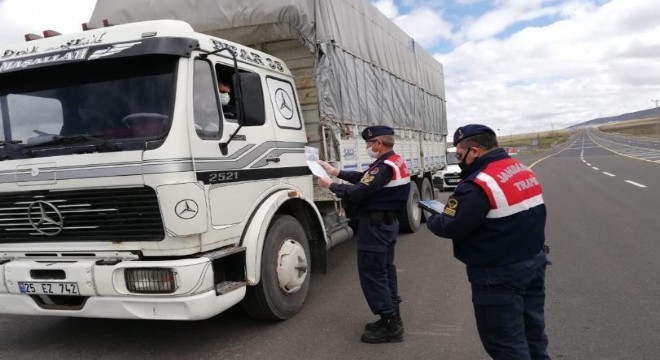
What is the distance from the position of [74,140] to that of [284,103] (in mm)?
2027

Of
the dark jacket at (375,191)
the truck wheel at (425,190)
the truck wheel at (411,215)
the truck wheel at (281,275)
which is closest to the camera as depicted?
the dark jacket at (375,191)

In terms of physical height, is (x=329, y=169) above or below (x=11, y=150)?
below

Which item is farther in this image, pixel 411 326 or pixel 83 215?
pixel 411 326

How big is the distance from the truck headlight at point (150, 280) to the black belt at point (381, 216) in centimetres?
161

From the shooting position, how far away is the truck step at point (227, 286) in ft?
12.2

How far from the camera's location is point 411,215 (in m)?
8.91

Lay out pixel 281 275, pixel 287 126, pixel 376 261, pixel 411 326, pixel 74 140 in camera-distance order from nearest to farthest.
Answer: pixel 74 140, pixel 376 261, pixel 411 326, pixel 281 275, pixel 287 126

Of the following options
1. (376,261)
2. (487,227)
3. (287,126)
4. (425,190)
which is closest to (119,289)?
(376,261)

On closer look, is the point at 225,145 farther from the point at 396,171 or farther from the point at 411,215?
the point at 411,215

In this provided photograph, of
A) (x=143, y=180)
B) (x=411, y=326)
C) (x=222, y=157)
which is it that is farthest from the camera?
(x=411, y=326)

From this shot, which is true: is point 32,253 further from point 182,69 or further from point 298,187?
point 298,187

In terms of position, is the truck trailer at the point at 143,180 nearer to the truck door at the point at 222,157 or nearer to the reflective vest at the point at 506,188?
the truck door at the point at 222,157

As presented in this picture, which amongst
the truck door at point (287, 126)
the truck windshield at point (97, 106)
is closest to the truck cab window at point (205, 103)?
the truck windshield at point (97, 106)

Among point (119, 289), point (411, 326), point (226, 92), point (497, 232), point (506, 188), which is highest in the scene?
point (226, 92)
